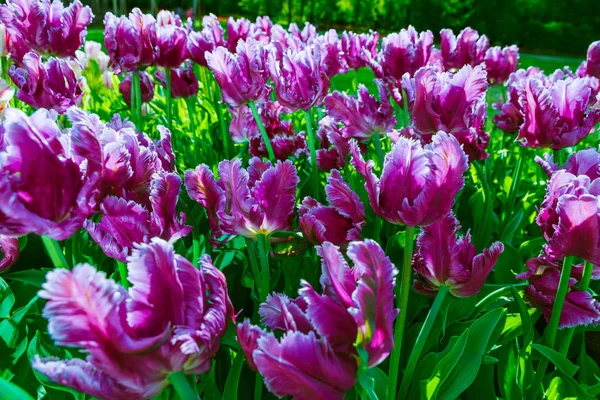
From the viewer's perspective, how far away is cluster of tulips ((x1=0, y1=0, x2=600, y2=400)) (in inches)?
25.9

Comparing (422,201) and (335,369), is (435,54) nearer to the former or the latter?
(422,201)

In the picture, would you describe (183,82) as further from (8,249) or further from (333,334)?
(333,334)

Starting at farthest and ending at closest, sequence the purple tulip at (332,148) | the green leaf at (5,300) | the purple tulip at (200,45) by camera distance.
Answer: the purple tulip at (200,45), the purple tulip at (332,148), the green leaf at (5,300)

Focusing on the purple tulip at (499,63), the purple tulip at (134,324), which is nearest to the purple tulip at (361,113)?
the purple tulip at (134,324)

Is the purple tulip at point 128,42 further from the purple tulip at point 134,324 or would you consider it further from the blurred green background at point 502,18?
the blurred green background at point 502,18

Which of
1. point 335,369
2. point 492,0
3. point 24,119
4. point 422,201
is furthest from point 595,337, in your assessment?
point 492,0

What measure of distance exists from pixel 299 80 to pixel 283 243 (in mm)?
527

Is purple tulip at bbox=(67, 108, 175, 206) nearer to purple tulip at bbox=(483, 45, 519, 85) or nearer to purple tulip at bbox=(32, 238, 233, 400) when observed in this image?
purple tulip at bbox=(32, 238, 233, 400)

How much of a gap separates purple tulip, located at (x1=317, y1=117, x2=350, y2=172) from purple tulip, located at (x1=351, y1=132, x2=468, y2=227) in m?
0.84

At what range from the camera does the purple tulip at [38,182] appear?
2.23ft

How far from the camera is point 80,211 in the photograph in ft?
2.44

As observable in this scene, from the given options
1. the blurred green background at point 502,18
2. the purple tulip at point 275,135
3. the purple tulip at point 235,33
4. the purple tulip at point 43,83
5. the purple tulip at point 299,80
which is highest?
the purple tulip at point 299,80

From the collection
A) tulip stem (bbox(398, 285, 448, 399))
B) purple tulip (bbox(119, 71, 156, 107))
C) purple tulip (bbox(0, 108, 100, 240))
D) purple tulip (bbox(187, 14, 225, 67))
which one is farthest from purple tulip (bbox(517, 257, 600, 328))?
purple tulip (bbox(119, 71, 156, 107))

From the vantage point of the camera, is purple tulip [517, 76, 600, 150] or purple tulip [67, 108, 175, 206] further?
purple tulip [517, 76, 600, 150]
